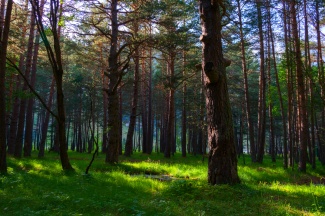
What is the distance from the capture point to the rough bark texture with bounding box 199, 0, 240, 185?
6504 millimetres

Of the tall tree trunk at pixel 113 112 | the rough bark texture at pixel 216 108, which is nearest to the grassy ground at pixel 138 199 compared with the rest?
the rough bark texture at pixel 216 108

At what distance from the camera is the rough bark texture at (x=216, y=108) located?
6.50 meters

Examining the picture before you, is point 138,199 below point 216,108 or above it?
below

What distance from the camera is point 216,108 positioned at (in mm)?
6699

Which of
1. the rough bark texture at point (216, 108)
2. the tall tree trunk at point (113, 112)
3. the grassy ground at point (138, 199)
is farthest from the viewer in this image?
the tall tree trunk at point (113, 112)

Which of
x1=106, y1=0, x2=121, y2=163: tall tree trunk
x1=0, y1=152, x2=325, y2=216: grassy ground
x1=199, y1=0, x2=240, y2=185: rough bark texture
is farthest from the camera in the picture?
x1=106, y1=0, x2=121, y2=163: tall tree trunk

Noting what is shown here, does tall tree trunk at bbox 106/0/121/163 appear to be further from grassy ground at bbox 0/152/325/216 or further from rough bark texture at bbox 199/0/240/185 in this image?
rough bark texture at bbox 199/0/240/185

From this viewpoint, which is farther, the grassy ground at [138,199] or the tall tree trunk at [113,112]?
the tall tree trunk at [113,112]

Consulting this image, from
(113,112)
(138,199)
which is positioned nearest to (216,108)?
(138,199)

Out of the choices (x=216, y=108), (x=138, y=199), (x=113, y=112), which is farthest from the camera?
(x=113, y=112)

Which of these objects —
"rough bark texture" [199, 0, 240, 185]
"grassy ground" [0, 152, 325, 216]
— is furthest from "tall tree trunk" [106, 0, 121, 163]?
"rough bark texture" [199, 0, 240, 185]

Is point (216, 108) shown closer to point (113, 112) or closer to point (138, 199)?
point (138, 199)

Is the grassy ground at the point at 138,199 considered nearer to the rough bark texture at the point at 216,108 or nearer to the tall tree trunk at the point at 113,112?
the rough bark texture at the point at 216,108

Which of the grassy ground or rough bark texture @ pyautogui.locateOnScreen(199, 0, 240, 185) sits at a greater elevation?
rough bark texture @ pyautogui.locateOnScreen(199, 0, 240, 185)
